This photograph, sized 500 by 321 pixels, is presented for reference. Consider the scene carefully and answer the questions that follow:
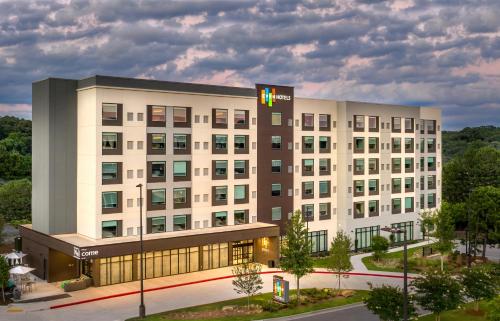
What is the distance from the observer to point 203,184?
58688mm

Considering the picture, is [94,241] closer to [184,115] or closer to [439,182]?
[184,115]

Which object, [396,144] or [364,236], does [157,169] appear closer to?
[364,236]

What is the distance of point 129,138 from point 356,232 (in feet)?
113

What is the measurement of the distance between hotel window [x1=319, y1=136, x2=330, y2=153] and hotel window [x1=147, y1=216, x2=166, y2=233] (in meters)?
24.2

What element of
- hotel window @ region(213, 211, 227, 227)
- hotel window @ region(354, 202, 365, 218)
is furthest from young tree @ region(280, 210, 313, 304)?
hotel window @ region(354, 202, 365, 218)

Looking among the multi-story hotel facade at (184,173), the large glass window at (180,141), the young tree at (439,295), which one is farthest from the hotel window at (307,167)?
the young tree at (439,295)

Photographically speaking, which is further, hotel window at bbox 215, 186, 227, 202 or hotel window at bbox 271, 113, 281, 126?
hotel window at bbox 271, 113, 281, 126

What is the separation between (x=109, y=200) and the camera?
52.6 meters

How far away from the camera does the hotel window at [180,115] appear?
5659 centimetres

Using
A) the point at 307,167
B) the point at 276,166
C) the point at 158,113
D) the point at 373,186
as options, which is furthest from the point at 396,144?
the point at 158,113

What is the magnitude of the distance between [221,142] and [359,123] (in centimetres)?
2186

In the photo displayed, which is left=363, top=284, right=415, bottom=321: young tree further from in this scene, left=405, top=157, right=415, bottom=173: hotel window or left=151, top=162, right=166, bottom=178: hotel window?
left=405, top=157, right=415, bottom=173: hotel window

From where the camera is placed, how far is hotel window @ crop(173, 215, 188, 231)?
5697 cm

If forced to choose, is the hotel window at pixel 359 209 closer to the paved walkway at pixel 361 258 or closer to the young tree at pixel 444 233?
the paved walkway at pixel 361 258
